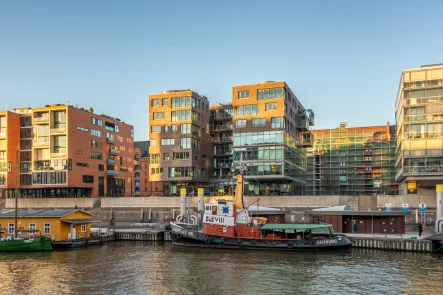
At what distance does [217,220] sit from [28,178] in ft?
220

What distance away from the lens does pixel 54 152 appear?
101312 mm

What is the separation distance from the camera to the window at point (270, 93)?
93.5 m

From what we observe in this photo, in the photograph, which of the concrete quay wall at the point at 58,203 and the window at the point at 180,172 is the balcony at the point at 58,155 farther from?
the window at the point at 180,172

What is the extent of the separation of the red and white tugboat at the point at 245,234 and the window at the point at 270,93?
127 ft

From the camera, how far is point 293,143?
102312 mm

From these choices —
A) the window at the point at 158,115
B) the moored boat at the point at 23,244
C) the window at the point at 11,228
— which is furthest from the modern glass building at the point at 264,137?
the moored boat at the point at 23,244

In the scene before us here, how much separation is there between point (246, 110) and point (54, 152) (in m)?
45.8

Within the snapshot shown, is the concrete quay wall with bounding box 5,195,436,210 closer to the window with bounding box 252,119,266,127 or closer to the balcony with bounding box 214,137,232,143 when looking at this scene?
the window with bounding box 252,119,266,127

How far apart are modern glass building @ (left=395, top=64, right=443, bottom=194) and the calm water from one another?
32.5 meters

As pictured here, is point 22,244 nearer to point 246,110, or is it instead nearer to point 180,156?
point 180,156

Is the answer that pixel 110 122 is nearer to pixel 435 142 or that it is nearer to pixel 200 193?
pixel 200 193

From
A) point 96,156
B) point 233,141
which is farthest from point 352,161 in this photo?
point 96,156

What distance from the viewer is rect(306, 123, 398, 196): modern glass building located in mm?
139875

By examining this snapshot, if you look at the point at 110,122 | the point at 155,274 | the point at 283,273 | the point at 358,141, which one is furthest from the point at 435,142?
the point at 110,122
